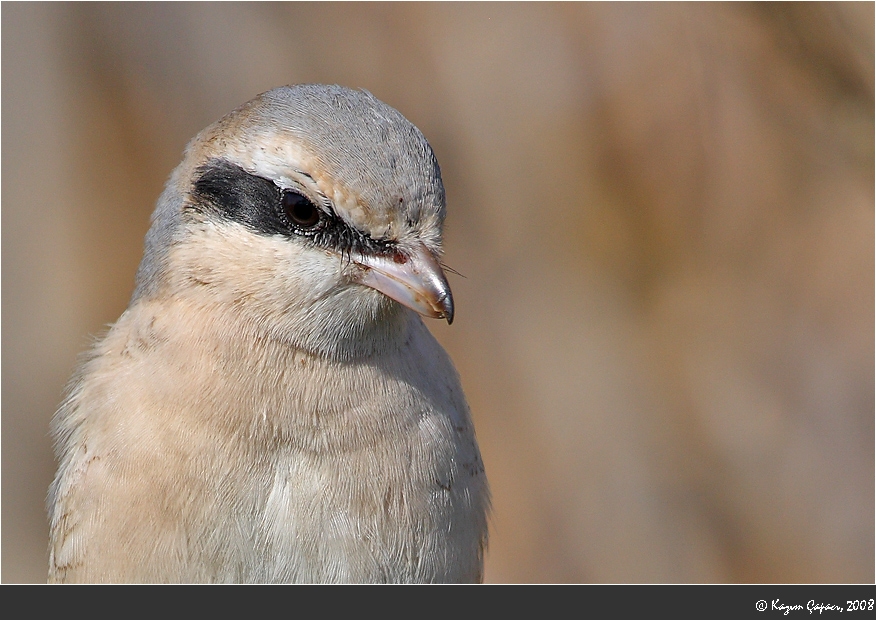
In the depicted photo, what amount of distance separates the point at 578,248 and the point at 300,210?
5.97 metres

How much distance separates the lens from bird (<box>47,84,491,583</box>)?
2.87 meters

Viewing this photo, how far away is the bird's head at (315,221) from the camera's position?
9.27ft

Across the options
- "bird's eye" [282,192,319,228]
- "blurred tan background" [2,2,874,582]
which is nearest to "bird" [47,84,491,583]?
"bird's eye" [282,192,319,228]

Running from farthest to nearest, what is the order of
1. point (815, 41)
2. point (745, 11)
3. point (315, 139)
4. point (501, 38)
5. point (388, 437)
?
point (501, 38), point (745, 11), point (815, 41), point (388, 437), point (315, 139)

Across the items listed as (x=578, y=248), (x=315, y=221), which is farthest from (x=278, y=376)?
(x=578, y=248)

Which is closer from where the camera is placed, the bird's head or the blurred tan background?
the bird's head

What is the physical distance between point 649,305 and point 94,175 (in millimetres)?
5656

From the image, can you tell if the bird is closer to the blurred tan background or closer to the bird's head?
the bird's head

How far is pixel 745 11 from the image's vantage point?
6777 mm

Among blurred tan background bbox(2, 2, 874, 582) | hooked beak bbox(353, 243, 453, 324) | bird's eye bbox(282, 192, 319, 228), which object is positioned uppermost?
bird's eye bbox(282, 192, 319, 228)

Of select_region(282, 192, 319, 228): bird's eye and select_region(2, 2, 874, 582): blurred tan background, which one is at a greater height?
select_region(282, 192, 319, 228): bird's eye

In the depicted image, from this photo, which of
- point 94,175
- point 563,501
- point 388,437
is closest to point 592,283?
point 563,501
